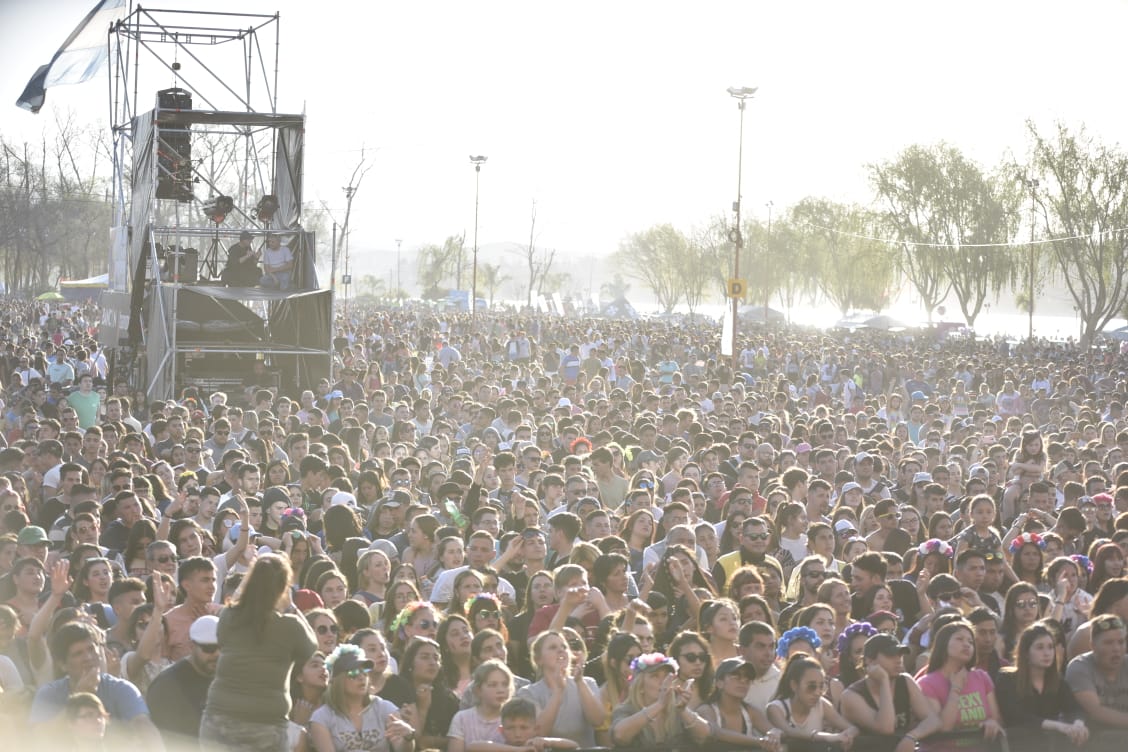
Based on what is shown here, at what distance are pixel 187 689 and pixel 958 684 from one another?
3.54m

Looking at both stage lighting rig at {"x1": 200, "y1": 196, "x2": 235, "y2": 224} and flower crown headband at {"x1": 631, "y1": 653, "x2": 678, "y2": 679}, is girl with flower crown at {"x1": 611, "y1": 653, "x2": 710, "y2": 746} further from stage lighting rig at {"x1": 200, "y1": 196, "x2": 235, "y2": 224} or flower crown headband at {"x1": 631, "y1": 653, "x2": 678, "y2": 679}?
stage lighting rig at {"x1": 200, "y1": 196, "x2": 235, "y2": 224}

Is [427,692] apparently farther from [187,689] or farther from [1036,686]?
[1036,686]

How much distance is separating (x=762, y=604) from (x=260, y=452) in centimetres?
703

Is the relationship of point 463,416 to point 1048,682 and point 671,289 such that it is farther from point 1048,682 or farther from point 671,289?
point 671,289

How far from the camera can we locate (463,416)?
59.6 feet

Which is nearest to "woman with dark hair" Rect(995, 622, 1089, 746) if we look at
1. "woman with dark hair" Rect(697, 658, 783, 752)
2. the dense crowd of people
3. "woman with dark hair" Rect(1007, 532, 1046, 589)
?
the dense crowd of people

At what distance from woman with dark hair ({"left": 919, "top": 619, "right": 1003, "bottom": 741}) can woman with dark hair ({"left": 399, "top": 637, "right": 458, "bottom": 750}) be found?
2238mm

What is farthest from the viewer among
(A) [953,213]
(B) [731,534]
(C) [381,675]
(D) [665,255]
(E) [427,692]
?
(D) [665,255]

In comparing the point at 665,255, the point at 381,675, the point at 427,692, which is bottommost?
the point at 427,692

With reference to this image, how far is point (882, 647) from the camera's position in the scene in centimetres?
684

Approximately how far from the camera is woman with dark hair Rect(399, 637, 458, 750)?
6.62 metres

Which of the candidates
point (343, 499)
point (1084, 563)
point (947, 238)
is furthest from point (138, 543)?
point (947, 238)

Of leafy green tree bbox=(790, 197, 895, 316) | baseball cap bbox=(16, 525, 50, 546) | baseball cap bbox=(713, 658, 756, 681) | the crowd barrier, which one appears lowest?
the crowd barrier

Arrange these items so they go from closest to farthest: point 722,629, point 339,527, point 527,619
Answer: point 722,629, point 527,619, point 339,527
